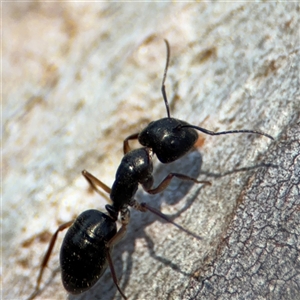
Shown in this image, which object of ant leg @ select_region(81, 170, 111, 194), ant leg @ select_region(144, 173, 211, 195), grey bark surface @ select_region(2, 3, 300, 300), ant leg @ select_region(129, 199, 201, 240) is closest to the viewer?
grey bark surface @ select_region(2, 3, 300, 300)

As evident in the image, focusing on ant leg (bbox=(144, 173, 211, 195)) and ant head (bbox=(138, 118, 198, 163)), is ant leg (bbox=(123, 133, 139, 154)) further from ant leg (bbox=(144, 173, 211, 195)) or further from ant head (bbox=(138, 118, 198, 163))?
ant leg (bbox=(144, 173, 211, 195))

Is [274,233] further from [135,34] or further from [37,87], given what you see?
[37,87]

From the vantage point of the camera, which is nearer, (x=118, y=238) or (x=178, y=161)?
(x=118, y=238)

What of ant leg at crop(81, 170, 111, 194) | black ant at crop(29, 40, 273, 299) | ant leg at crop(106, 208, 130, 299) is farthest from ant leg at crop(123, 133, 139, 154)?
ant leg at crop(106, 208, 130, 299)

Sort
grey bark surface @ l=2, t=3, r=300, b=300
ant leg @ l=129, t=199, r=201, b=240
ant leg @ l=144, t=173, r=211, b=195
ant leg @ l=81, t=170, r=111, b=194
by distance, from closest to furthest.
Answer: grey bark surface @ l=2, t=3, r=300, b=300 < ant leg @ l=129, t=199, r=201, b=240 < ant leg @ l=144, t=173, r=211, b=195 < ant leg @ l=81, t=170, r=111, b=194

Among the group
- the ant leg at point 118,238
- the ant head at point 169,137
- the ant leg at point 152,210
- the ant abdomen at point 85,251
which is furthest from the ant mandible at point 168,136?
the ant abdomen at point 85,251

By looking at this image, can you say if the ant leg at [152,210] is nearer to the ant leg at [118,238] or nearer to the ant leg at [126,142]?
the ant leg at [118,238]

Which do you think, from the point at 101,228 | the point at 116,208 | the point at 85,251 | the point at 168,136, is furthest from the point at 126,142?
the point at 85,251

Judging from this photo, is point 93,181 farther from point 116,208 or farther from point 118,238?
point 118,238
